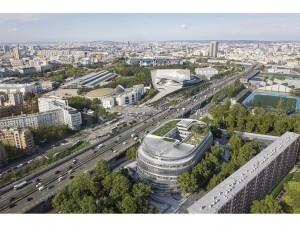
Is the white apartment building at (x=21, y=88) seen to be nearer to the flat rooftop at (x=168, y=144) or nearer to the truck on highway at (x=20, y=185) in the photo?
the truck on highway at (x=20, y=185)

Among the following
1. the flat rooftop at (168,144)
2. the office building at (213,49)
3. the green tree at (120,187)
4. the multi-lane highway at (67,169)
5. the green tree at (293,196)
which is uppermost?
the office building at (213,49)

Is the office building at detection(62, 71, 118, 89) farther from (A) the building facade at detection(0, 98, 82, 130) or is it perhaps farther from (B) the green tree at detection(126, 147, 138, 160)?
(B) the green tree at detection(126, 147, 138, 160)

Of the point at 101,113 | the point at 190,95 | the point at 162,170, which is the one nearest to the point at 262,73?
the point at 190,95

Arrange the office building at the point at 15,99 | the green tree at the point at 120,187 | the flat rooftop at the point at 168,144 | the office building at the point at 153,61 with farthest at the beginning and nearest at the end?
the office building at the point at 153,61
the office building at the point at 15,99
the flat rooftop at the point at 168,144
the green tree at the point at 120,187

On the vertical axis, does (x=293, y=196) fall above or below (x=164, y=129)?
below

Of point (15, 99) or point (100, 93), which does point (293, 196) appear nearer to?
point (100, 93)

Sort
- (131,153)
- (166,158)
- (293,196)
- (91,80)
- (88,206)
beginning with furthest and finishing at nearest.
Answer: (91,80), (131,153), (166,158), (293,196), (88,206)

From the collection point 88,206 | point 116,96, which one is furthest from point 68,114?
point 88,206

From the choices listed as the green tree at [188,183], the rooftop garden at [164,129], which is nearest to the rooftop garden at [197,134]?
the rooftop garden at [164,129]

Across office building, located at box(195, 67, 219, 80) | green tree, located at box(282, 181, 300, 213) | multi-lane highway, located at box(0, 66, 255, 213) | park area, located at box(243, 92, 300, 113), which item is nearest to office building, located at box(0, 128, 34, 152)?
multi-lane highway, located at box(0, 66, 255, 213)
